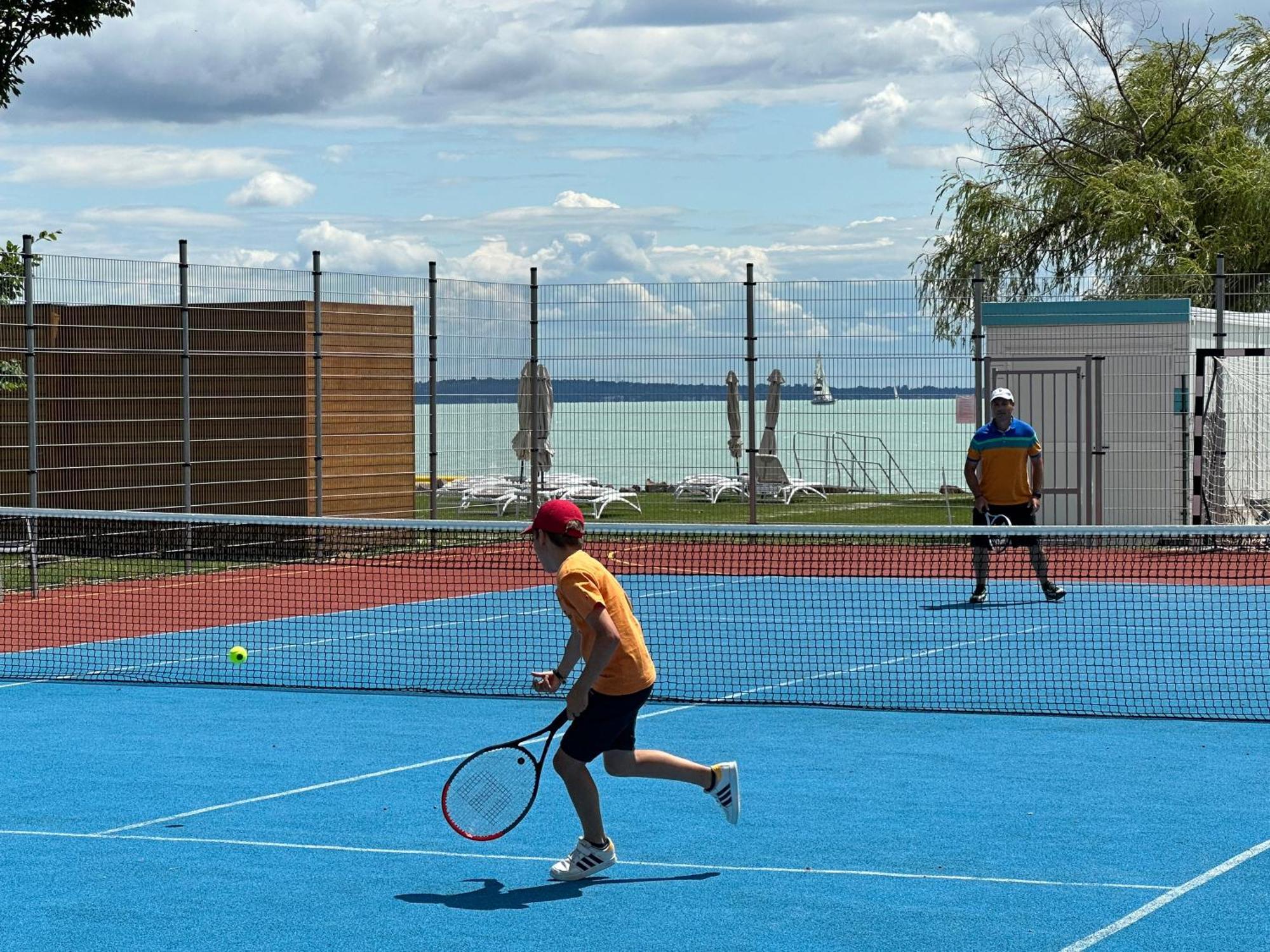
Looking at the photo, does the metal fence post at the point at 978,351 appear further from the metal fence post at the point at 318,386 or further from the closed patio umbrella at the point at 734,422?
the metal fence post at the point at 318,386

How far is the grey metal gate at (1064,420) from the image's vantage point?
71.1 feet

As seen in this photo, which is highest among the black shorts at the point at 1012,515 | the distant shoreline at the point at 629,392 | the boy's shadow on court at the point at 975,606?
the distant shoreline at the point at 629,392

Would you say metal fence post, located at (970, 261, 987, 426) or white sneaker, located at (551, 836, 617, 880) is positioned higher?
metal fence post, located at (970, 261, 987, 426)

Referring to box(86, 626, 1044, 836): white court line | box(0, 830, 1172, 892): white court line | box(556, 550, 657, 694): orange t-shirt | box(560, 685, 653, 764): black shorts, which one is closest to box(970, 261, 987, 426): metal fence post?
box(86, 626, 1044, 836): white court line

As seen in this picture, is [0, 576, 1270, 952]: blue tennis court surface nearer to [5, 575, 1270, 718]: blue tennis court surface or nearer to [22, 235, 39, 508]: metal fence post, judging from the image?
[5, 575, 1270, 718]: blue tennis court surface

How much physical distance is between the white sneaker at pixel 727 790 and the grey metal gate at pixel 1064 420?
14.6 m

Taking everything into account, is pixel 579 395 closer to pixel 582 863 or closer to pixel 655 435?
pixel 655 435

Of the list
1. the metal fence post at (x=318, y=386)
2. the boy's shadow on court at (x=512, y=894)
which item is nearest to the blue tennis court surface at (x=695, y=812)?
the boy's shadow on court at (x=512, y=894)

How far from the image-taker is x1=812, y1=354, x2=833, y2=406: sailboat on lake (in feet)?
71.1

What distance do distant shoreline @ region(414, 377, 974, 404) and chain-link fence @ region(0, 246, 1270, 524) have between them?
0.03 metres

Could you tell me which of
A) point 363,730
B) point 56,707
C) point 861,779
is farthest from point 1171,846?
point 56,707

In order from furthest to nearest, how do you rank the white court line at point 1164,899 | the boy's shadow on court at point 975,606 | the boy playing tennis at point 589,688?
the boy's shadow on court at point 975,606
the boy playing tennis at point 589,688
the white court line at point 1164,899

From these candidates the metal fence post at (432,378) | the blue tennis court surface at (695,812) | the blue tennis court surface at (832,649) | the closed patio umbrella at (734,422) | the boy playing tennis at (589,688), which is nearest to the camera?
the blue tennis court surface at (695,812)

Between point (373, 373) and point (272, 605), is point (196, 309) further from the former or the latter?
point (272, 605)
